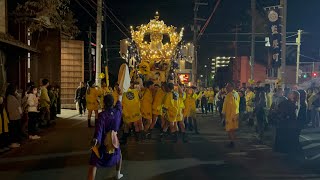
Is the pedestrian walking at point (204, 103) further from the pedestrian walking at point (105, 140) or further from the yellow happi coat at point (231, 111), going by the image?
the pedestrian walking at point (105, 140)

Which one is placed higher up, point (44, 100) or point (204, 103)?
point (44, 100)

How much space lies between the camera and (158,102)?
42.9 feet

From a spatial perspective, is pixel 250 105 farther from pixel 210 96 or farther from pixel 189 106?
pixel 210 96

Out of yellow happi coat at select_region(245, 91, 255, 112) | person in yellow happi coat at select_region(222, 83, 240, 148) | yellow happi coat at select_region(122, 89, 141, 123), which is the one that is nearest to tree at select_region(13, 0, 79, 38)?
yellow happi coat at select_region(122, 89, 141, 123)

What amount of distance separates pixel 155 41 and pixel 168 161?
44.1 ft

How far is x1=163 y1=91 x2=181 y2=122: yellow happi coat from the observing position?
12562mm

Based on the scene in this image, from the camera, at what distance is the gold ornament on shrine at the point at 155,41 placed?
2228 centimetres

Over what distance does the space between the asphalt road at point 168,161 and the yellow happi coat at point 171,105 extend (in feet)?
2.65

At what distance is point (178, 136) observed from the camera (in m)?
14.2

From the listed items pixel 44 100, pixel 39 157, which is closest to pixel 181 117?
pixel 39 157

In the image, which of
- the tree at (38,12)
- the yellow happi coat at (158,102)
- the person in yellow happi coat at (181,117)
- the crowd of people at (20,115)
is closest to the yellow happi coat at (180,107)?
the person in yellow happi coat at (181,117)

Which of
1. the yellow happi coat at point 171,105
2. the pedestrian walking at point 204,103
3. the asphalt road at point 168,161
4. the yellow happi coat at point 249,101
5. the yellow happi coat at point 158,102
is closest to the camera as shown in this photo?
the asphalt road at point 168,161

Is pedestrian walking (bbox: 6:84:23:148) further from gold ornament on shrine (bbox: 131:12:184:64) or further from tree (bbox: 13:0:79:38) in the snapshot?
gold ornament on shrine (bbox: 131:12:184:64)

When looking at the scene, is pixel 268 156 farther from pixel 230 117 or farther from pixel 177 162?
pixel 177 162
